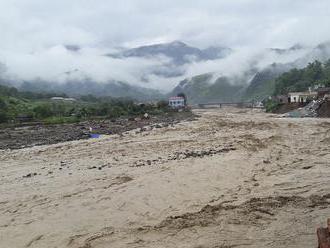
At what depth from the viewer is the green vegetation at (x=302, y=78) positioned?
123 meters

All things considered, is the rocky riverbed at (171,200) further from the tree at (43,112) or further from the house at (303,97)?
the house at (303,97)

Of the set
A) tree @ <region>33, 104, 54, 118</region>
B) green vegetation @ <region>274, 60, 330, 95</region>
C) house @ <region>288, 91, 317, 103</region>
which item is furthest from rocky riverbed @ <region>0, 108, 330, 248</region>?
green vegetation @ <region>274, 60, 330, 95</region>

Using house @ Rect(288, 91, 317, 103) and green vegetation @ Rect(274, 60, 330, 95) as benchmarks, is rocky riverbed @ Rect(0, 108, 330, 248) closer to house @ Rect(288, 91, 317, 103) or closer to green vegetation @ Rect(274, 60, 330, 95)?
house @ Rect(288, 91, 317, 103)

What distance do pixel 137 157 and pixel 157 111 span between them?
67736 mm

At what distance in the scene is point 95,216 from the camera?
1305 cm

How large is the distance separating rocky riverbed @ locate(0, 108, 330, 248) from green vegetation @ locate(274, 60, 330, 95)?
102m

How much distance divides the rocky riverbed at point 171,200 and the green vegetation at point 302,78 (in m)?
102

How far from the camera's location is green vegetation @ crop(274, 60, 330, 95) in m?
123

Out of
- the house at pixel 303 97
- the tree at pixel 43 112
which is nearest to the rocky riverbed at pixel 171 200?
the tree at pixel 43 112

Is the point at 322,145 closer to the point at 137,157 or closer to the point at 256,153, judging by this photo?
the point at 256,153

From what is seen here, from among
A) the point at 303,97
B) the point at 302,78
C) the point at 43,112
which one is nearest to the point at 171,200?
the point at 43,112

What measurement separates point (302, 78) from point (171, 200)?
418 ft

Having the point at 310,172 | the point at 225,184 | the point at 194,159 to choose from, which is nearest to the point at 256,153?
the point at 194,159

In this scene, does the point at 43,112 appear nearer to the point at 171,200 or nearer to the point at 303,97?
the point at 303,97
